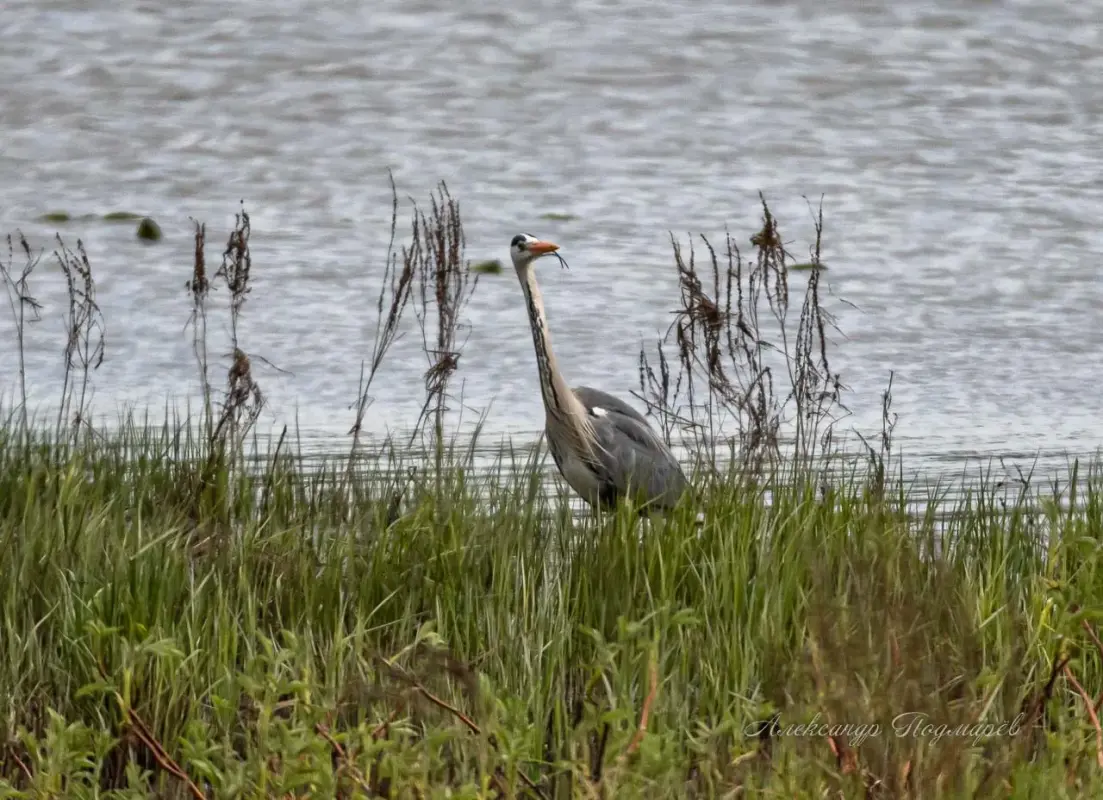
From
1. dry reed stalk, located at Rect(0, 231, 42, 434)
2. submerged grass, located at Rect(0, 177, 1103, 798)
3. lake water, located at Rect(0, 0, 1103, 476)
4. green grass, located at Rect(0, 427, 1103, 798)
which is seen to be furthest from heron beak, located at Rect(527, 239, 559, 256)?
dry reed stalk, located at Rect(0, 231, 42, 434)

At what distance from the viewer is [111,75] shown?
44.6 ft

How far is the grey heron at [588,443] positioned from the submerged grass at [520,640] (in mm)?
653

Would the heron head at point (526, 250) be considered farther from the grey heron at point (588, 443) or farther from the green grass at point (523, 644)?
the green grass at point (523, 644)

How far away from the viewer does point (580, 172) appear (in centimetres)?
1180

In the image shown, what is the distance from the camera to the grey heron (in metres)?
5.55

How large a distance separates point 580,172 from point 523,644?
27.2ft

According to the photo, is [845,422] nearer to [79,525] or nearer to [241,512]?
[241,512]

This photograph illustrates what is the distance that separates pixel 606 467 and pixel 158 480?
53.1 inches

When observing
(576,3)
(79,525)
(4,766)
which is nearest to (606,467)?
(79,525)

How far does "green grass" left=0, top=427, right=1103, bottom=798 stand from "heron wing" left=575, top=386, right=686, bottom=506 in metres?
0.73

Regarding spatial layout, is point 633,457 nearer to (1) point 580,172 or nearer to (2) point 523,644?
(2) point 523,644

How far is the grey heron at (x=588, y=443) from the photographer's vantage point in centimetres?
555

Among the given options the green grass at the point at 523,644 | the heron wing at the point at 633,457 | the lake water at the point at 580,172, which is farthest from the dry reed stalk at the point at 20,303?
the heron wing at the point at 633,457

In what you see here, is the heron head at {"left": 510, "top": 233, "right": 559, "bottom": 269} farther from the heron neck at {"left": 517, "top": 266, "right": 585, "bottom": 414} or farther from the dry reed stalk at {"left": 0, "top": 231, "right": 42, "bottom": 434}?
the dry reed stalk at {"left": 0, "top": 231, "right": 42, "bottom": 434}
